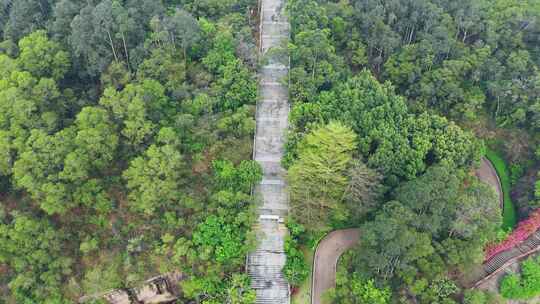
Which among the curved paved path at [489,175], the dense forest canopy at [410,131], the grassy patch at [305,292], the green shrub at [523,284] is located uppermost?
the dense forest canopy at [410,131]

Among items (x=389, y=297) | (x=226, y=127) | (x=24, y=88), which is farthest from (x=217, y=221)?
(x=24, y=88)

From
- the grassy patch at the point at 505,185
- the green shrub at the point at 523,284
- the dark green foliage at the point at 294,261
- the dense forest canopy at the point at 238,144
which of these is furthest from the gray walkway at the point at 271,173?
the grassy patch at the point at 505,185

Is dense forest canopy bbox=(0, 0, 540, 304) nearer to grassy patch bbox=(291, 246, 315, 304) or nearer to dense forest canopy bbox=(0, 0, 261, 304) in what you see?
dense forest canopy bbox=(0, 0, 261, 304)

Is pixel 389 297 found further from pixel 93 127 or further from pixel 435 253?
pixel 93 127

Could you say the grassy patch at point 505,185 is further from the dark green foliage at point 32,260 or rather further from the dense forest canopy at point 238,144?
the dark green foliage at point 32,260

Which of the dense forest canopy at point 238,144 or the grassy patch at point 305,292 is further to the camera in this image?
the grassy patch at point 305,292
